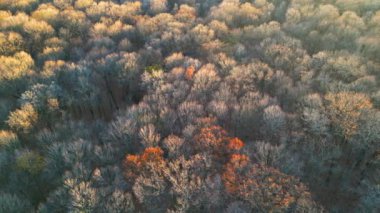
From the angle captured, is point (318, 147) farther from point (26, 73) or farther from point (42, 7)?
point (42, 7)

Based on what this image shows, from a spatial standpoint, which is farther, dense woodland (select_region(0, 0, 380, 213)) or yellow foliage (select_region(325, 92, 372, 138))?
yellow foliage (select_region(325, 92, 372, 138))

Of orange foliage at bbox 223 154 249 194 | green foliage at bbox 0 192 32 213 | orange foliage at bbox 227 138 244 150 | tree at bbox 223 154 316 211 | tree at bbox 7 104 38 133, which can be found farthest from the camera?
tree at bbox 7 104 38 133

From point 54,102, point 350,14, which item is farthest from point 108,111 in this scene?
point 350,14

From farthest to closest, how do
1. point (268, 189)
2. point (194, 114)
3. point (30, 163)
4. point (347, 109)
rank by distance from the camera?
point (194, 114) → point (347, 109) → point (30, 163) → point (268, 189)

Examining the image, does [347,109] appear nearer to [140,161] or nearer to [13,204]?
[140,161]

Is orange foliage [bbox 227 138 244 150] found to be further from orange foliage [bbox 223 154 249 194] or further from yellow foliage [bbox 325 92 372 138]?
yellow foliage [bbox 325 92 372 138]

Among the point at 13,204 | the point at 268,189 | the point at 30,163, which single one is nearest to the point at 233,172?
the point at 268,189

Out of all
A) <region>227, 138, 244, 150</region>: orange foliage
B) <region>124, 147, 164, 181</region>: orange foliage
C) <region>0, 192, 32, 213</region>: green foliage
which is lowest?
<region>0, 192, 32, 213</region>: green foliage

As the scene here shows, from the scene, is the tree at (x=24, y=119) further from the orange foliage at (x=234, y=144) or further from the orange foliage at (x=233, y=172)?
the orange foliage at (x=233, y=172)

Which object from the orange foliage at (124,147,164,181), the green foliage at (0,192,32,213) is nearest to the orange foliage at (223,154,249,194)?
the orange foliage at (124,147,164,181)
